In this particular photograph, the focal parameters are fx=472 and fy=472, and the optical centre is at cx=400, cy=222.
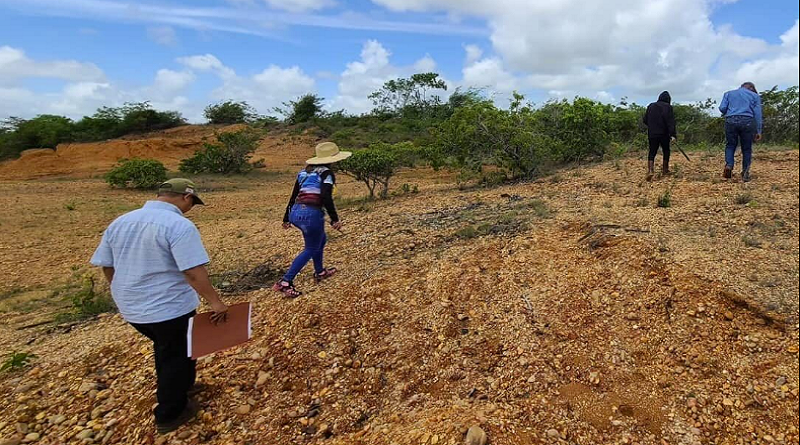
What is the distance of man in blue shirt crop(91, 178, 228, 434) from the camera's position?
90.9 inches

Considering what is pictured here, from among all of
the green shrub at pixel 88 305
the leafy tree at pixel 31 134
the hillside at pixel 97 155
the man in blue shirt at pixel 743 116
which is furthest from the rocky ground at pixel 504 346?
the leafy tree at pixel 31 134

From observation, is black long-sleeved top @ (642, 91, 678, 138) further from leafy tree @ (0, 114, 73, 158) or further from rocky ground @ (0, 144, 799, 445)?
leafy tree @ (0, 114, 73, 158)

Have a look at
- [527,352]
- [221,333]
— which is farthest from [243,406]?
[527,352]

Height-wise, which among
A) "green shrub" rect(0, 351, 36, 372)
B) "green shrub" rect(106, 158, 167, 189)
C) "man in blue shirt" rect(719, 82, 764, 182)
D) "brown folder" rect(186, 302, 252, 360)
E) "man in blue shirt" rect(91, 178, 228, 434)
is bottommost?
"green shrub" rect(0, 351, 36, 372)

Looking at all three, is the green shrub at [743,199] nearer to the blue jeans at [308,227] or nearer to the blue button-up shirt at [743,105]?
the blue button-up shirt at [743,105]

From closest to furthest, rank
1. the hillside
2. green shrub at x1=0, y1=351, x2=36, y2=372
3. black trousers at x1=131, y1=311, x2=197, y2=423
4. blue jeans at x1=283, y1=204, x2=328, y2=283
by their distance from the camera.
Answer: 1. black trousers at x1=131, y1=311, x2=197, y2=423
2. green shrub at x1=0, y1=351, x2=36, y2=372
3. blue jeans at x1=283, y1=204, x2=328, y2=283
4. the hillside

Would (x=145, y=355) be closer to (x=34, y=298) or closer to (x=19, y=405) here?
(x=19, y=405)

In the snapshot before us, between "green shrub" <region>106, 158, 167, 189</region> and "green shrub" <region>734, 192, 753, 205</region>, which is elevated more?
"green shrub" <region>106, 158, 167, 189</region>

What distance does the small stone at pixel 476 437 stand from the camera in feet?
7.11

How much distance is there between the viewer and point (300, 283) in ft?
14.4

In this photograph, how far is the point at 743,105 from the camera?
5375 mm

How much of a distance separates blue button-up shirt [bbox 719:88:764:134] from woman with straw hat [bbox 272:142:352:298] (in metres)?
4.58

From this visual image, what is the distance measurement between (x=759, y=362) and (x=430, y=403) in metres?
1.76

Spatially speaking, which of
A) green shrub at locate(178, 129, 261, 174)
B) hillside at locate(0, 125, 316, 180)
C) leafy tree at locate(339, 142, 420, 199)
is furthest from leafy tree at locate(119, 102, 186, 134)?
leafy tree at locate(339, 142, 420, 199)
